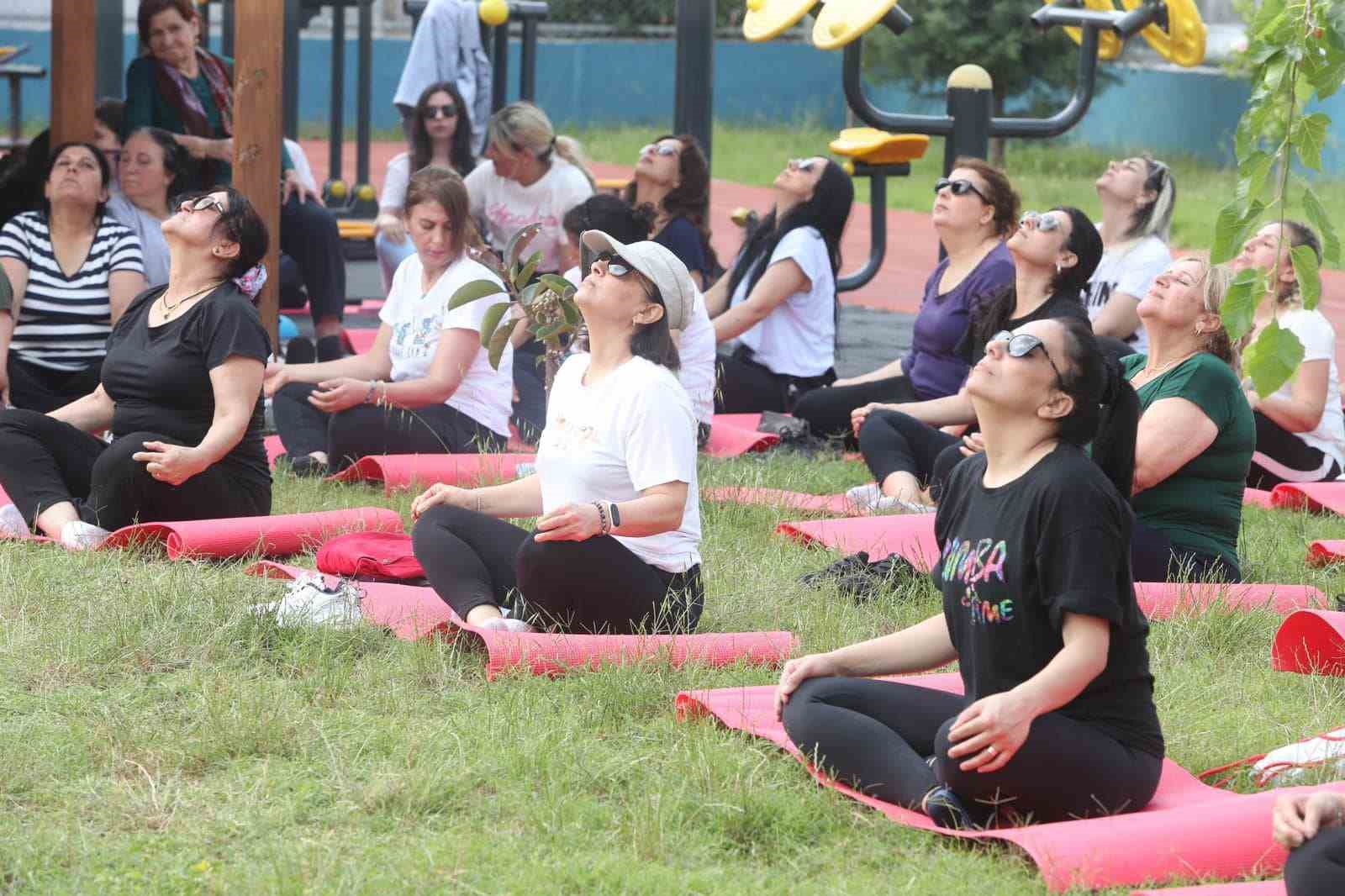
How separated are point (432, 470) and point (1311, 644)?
315 cm

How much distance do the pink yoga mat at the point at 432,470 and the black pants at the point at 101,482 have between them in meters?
0.78

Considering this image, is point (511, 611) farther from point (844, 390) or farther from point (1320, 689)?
point (844, 390)

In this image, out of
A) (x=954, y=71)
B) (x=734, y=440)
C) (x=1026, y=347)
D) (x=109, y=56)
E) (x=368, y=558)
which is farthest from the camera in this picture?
(x=109, y=56)

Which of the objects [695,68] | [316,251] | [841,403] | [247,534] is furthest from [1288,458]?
[316,251]

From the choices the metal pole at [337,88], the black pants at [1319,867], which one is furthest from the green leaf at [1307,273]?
the metal pole at [337,88]

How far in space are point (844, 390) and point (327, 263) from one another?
2983 millimetres

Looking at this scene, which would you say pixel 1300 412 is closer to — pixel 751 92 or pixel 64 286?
pixel 64 286

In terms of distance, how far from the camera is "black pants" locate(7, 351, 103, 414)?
22.9 ft

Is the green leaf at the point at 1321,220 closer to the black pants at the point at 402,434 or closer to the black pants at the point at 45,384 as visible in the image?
the black pants at the point at 402,434

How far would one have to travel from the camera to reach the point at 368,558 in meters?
5.29

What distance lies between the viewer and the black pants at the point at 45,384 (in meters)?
6.97

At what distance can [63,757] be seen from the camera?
3717 mm

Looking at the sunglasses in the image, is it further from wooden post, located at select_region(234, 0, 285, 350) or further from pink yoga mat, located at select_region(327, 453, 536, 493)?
wooden post, located at select_region(234, 0, 285, 350)

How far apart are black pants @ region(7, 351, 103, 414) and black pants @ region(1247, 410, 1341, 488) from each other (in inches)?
174
